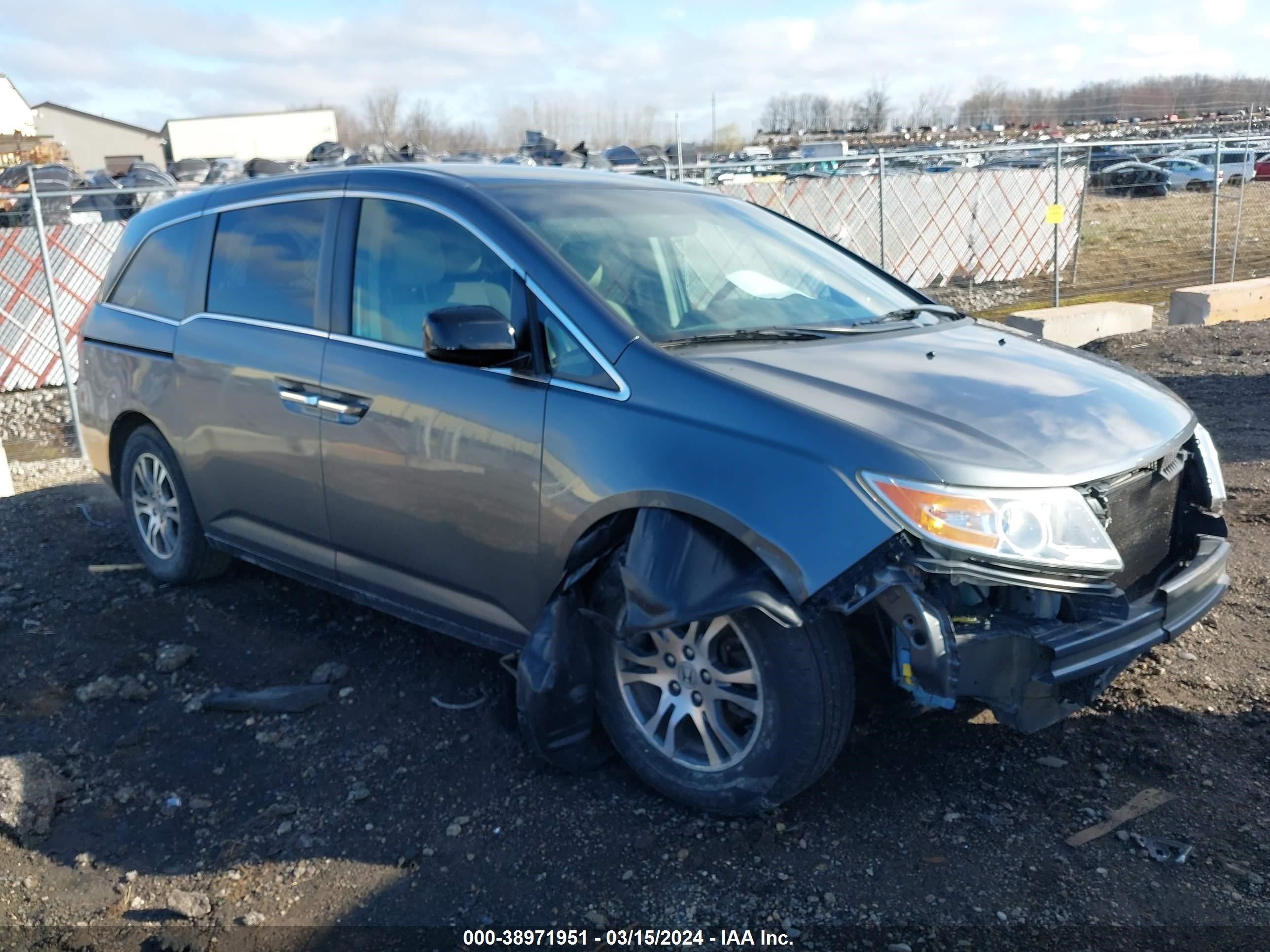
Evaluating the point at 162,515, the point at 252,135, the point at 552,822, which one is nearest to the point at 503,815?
the point at 552,822

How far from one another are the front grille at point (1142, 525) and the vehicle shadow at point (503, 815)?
60 centimetres

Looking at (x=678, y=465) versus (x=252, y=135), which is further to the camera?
(x=252, y=135)

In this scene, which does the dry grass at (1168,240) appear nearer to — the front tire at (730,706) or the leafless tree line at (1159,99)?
the leafless tree line at (1159,99)

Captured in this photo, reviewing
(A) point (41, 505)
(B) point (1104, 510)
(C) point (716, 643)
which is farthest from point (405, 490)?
(A) point (41, 505)

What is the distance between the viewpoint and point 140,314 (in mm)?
4945

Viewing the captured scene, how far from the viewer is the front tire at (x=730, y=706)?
2.84m

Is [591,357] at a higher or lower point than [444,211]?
lower

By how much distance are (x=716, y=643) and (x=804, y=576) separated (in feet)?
1.41

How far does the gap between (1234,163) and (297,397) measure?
19586mm

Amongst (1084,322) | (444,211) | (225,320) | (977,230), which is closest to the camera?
(444,211)

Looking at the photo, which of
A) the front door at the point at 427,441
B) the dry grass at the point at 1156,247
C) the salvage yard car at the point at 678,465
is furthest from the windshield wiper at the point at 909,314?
the dry grass at the point at 1156,247

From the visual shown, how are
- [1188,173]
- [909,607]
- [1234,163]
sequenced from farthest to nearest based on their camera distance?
[1188,173]
[1234,163]
[909,607]

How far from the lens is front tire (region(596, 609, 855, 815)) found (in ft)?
9.33

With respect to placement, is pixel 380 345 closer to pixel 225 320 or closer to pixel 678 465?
pixel 225 320
